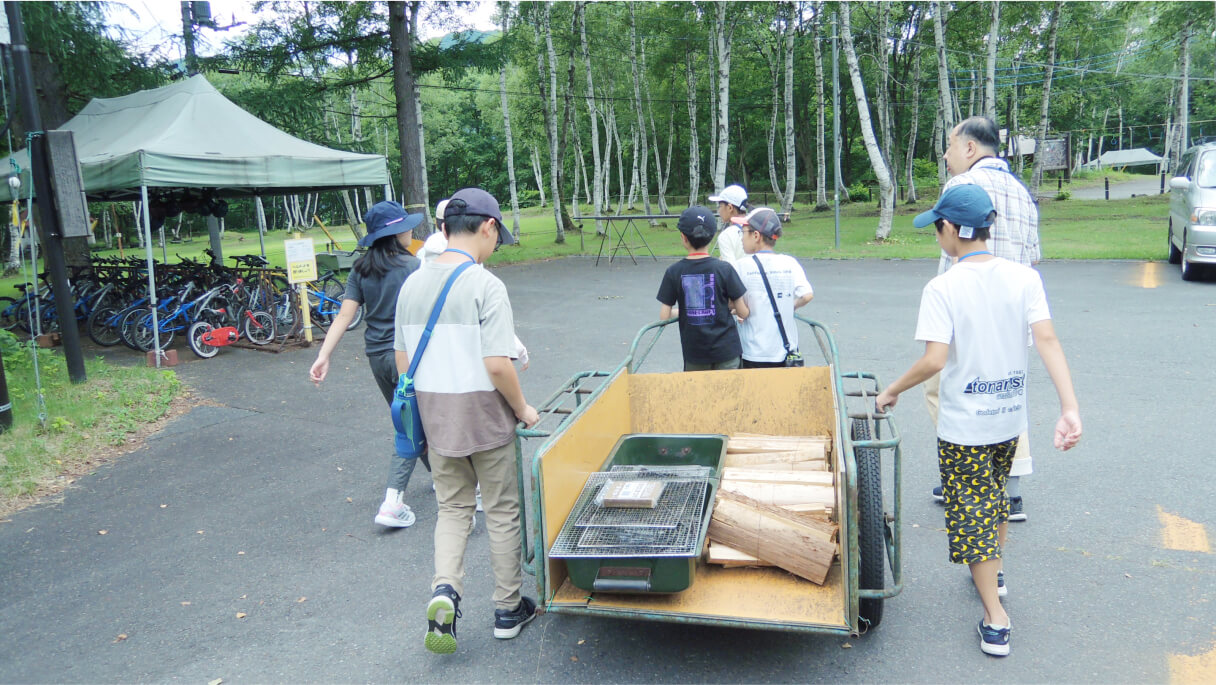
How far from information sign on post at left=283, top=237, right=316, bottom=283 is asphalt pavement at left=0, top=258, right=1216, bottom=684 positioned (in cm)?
293

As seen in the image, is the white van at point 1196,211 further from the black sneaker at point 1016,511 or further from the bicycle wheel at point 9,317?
the bicycle wheel at point 9,317

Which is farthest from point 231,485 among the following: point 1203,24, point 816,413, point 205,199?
point 1203,24

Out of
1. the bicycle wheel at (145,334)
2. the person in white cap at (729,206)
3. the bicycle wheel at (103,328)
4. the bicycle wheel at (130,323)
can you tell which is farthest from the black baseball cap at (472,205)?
the bicycle wheel at (103,328)

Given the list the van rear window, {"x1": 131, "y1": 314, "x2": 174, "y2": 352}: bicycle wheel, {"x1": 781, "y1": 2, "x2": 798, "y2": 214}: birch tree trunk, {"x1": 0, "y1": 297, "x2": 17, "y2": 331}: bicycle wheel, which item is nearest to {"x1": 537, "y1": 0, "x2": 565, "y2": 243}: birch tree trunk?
{"x1": 781, "y1": 2, "x2": 798, "y2": 214}: birch tree trunk

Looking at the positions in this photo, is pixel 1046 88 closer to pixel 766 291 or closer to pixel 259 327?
pixel 259 327

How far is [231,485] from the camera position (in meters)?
5.39

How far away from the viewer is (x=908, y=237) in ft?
69.6

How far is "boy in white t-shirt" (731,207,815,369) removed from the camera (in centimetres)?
468

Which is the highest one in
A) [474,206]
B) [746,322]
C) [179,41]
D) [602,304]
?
[179,41]

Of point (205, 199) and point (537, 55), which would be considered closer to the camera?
point (205, 199)

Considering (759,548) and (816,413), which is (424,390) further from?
(816,413)

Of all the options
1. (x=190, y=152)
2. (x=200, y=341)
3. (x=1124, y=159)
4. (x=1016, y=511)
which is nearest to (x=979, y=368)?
(x=1016, y=511)

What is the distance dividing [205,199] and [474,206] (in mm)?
11748

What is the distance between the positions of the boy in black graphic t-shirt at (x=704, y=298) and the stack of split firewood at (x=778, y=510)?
0.74m
